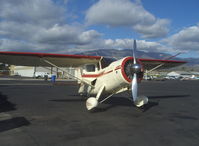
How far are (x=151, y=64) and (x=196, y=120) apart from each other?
5.34 m

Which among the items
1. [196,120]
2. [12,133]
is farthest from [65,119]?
[196,120]

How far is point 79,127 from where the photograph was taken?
18.8 feet

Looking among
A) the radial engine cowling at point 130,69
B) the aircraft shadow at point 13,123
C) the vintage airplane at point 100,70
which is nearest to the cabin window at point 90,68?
the vintage airplane at point 100,70

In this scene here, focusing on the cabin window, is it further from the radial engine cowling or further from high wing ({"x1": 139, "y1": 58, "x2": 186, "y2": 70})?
high wing ({"x1": 139, "y1": 58, "x2": 186, "y2": 70})

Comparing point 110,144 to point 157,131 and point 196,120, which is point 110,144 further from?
point 196,120

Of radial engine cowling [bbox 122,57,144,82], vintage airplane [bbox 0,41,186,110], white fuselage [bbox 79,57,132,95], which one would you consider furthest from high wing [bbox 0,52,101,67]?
radial engine cowling [bbox 122,57,144,82]

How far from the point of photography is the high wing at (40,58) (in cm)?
892

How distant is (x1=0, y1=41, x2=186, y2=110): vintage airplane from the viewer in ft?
24.2

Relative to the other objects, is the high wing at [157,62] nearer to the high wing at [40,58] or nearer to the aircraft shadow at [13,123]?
the high wing at [40,58]

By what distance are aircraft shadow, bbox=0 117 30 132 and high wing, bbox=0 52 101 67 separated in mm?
3295

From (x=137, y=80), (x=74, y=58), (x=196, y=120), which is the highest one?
(x=74, y=58)

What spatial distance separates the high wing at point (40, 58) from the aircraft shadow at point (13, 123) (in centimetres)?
330

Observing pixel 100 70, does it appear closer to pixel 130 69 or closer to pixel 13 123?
pixel 130 69

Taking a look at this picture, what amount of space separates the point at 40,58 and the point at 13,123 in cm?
408
